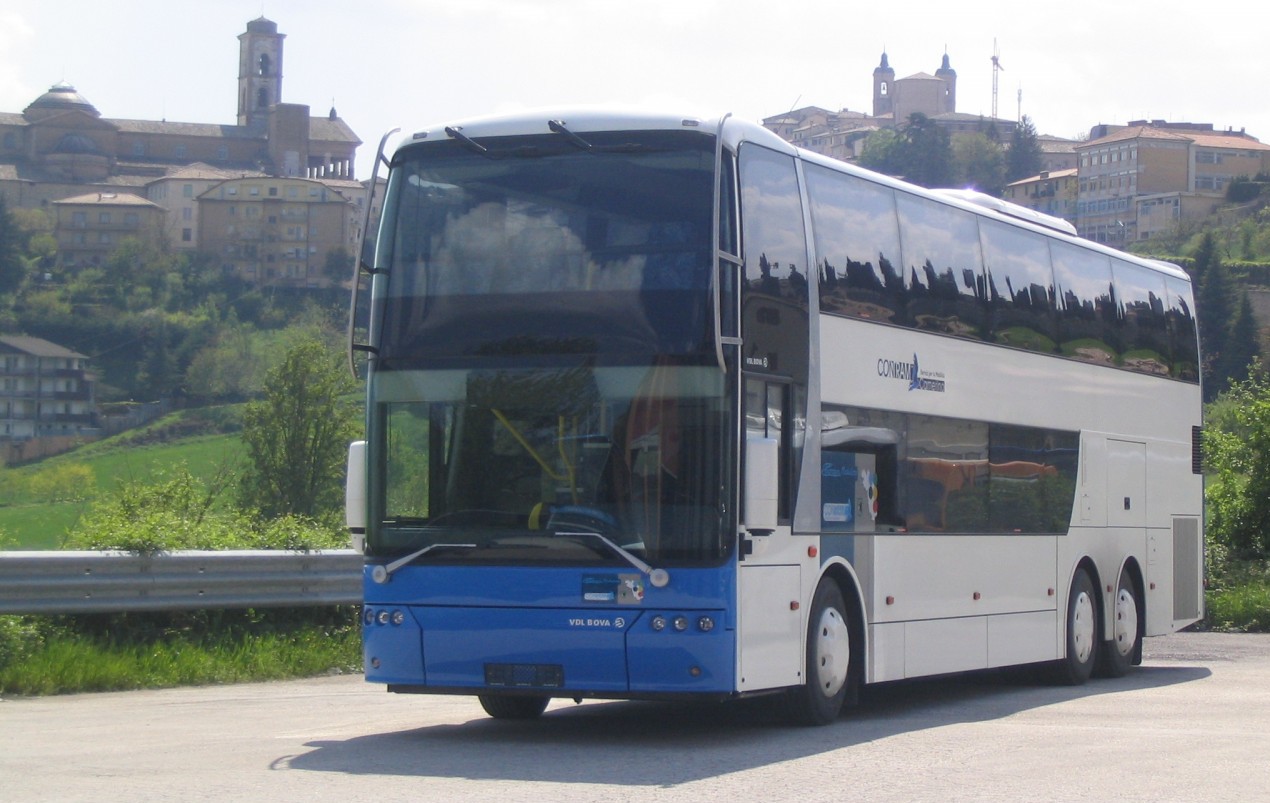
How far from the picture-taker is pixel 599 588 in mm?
10328

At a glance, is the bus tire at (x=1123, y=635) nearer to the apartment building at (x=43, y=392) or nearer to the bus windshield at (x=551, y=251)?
the bus windshield at (x=551, y=251)

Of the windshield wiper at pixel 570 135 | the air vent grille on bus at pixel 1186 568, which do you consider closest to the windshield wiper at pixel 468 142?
the windshield wiper at pixel 570 135

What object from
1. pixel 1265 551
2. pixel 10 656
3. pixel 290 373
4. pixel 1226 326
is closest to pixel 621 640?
pixel 10 656

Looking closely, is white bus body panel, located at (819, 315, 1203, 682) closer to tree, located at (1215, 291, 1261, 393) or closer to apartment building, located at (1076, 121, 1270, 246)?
tree, located at (1215, 291, 1261, 393)

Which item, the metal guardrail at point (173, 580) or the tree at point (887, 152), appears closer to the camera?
the metal guardrail at point (173, 580)

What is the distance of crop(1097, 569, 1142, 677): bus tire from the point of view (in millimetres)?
17203

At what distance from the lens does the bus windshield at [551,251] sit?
33.9 feet

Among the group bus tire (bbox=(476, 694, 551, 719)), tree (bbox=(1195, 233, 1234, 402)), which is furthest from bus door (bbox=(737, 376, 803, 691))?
tree (bbox=(1195, 233, 1234, 402))

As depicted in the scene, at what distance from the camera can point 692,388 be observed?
1027 centimetres

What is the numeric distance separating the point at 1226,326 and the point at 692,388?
132582mm

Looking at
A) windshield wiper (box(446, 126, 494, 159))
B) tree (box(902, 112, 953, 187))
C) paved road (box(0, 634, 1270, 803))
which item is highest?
tree (box(902, 112, 953, 187))

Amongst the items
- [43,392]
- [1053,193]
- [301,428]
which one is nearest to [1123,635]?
[301,428]

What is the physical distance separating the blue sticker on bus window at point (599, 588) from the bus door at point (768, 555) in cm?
70

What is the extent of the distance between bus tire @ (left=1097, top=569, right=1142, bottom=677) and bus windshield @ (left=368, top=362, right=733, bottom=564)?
809 centimetres
